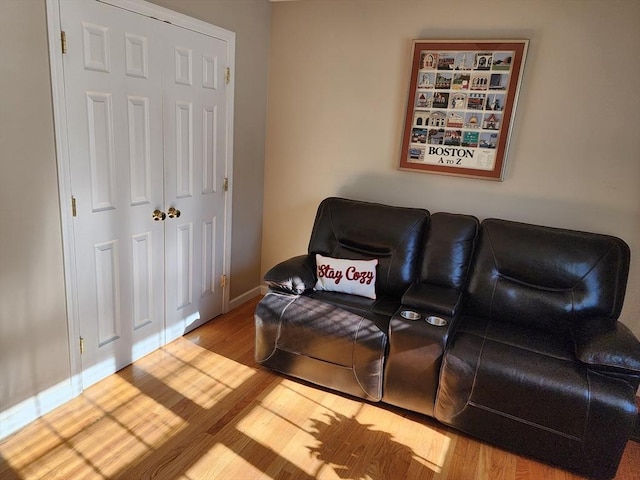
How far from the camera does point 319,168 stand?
3.35 metres

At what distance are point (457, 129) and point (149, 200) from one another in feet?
6.61

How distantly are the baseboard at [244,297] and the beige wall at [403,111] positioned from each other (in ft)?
1.17

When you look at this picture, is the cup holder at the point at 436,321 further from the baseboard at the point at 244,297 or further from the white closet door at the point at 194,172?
the baseboard at the point at 244,297

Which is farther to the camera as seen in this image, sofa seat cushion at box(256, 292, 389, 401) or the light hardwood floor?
sofa seat cushion at box(256, 292, 389, 401)

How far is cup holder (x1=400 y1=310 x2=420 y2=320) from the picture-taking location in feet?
7.43

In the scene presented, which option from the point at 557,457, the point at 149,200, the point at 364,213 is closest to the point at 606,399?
the point at 557,457

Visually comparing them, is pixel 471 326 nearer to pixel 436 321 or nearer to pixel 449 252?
pixel 436 321

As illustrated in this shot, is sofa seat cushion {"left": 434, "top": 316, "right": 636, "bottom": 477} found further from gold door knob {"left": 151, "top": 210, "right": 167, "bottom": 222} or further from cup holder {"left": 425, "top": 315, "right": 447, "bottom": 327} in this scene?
gold door knob {"left": 151, "top": 210, "right": 167, "bottom": 222}

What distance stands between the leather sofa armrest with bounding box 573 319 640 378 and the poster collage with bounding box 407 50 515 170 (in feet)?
3.93

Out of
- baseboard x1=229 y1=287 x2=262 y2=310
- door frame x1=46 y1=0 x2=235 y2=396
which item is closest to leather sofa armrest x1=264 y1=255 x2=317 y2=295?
baseboard x1=229 y1=287 x2=262 y2=310

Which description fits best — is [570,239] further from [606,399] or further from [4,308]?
[4,308]

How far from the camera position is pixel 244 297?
3.60 m

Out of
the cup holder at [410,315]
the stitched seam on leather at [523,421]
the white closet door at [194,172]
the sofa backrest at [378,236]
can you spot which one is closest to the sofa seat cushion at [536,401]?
the stitched seam on leather at [523,421]

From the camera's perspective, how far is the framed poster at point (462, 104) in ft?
8.68
